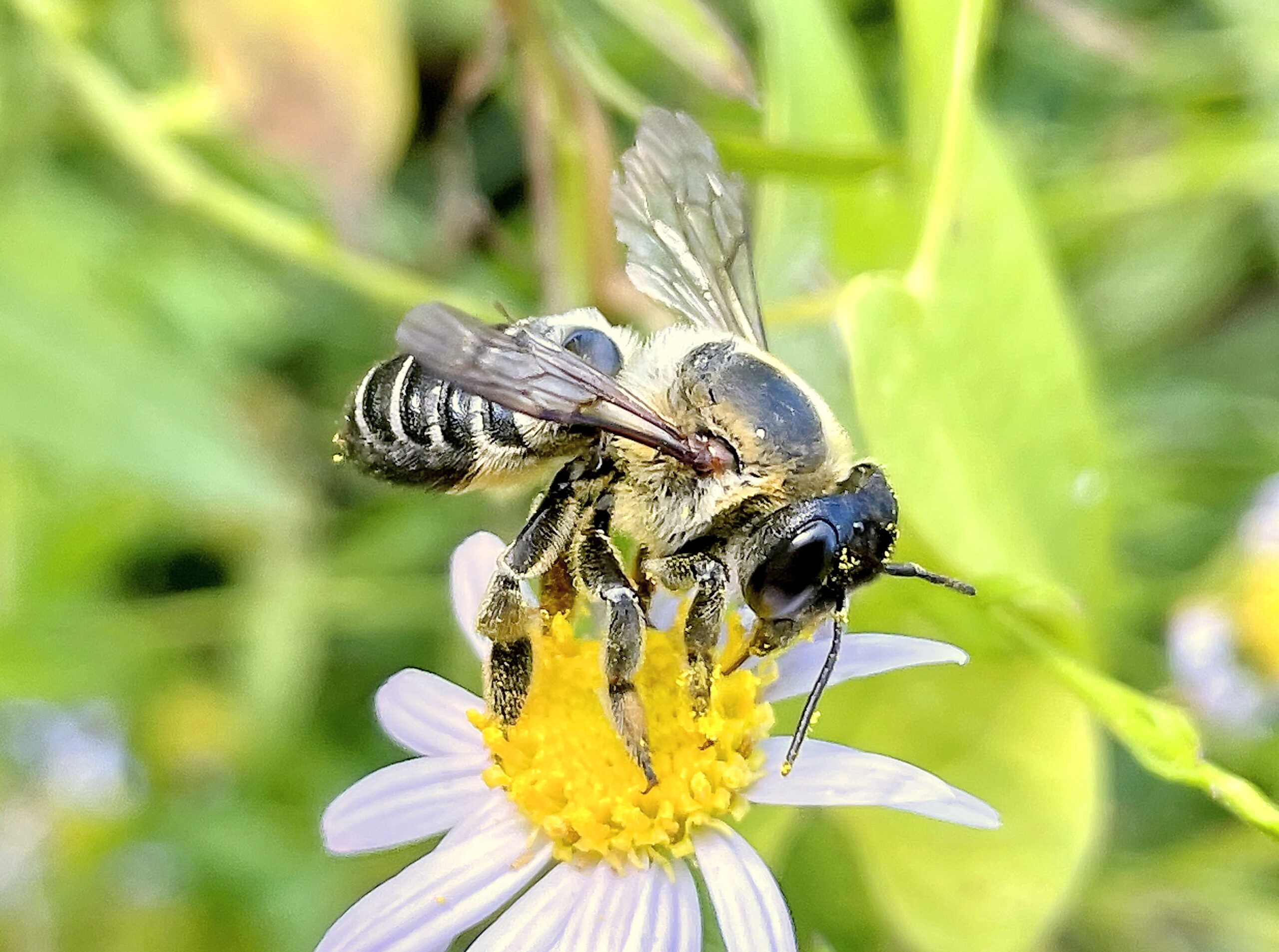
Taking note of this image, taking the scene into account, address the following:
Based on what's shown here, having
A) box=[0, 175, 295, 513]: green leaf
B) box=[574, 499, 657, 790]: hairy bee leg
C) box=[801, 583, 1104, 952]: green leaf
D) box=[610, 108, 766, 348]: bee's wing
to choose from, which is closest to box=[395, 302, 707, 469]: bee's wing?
box=[574, 499, 657, 790]: hairy bee leg

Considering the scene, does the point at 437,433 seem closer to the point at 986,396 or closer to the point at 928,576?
the point at 928,576

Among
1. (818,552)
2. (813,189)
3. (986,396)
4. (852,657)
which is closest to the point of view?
(818,552)

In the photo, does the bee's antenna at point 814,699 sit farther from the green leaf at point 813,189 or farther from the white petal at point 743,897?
the green leaf at point 813,189

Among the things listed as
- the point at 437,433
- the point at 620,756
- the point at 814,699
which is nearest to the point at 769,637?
the point at 814,699

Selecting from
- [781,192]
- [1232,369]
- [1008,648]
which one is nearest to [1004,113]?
[1232,369]

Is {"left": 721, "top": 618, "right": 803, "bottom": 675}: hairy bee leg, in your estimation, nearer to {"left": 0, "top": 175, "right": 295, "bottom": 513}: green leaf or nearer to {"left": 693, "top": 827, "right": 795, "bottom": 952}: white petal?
{"left": 693, "top": 827, "right": 795, "bottom": 952}: white petal

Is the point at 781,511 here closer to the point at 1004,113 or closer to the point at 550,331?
the point at 550,331
